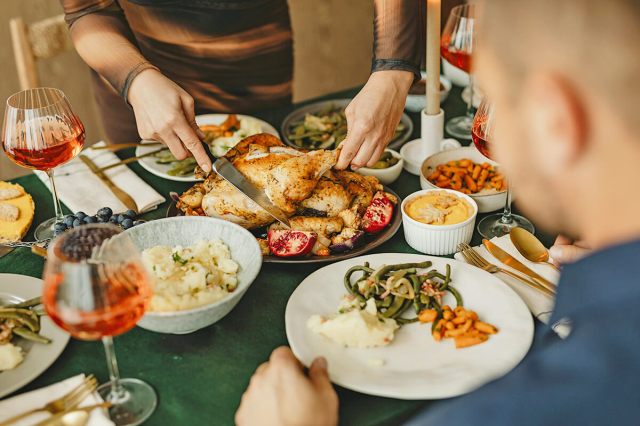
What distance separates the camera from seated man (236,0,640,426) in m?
0.89

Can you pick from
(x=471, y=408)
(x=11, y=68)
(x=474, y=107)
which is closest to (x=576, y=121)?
(x=471, y=408)

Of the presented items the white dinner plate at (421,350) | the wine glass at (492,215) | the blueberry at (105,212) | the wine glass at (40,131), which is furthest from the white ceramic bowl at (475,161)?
the wine glass at (40,131)

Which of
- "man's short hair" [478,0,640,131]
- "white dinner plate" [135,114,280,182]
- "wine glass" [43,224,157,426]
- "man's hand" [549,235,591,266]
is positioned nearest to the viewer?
"man's short hair" [478,0,640,131]

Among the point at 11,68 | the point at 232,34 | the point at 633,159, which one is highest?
the point at 633,159

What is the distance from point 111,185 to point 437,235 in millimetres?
1086

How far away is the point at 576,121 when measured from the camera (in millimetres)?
903

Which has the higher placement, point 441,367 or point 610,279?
point 610,279

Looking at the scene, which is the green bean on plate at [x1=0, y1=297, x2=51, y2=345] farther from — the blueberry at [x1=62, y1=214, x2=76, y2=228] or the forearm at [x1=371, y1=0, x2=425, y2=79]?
the forearm at [x1=371, y1=0, x2=425, y2=79]

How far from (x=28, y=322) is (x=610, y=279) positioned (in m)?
1.22

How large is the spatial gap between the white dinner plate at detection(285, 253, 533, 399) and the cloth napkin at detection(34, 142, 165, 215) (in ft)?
2.45

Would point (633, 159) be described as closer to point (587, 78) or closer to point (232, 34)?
point (587, 78)

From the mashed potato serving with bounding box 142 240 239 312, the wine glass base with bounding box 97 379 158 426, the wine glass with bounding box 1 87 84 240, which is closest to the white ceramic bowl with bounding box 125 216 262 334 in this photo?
the mashed potato serving with bounding box 142 240 239 312

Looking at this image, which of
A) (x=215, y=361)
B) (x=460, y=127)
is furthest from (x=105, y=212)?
(x=460, y=127)

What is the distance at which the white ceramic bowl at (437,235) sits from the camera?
73.0 inches
